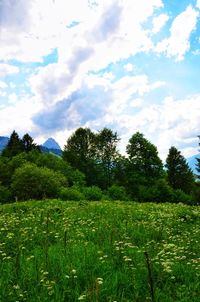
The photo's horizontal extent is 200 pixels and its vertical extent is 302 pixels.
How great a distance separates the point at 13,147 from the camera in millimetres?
90625

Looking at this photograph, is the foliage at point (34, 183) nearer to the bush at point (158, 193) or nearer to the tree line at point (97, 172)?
the tree line at point (97, 172)

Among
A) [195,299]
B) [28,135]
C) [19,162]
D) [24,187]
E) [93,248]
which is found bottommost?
[195,299]

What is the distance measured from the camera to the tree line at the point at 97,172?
63.5m

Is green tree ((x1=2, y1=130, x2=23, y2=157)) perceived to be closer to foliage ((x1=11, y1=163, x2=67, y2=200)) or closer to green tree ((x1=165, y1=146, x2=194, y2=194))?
foliage ((x1=11, y1=163, x2=67, y2=200))

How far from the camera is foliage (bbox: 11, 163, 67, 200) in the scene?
62281 millimetres

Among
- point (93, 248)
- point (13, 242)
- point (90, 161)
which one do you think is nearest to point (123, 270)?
point (93, 248)

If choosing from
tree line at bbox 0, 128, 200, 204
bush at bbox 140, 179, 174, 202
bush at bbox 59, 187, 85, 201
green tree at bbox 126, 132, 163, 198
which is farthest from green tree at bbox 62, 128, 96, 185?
bush at bbox 59, 187, 85, 201

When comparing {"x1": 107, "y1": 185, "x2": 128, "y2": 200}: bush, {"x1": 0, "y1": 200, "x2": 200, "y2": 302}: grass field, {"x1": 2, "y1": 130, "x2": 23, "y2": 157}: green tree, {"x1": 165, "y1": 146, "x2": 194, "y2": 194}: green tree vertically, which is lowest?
{"x1": 0, "y1": 200, "x2": 200, "y2": 302}: grass field

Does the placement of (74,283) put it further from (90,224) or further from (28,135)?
(28,135)

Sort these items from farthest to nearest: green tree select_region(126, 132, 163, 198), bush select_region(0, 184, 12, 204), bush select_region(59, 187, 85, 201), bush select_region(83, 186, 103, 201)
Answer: green tree select_region(126, 132, 163, 198) → bush select_region(0, 184, 12, 204) → bush select_region(83, 186, 103, 201) → bush select_region(59, 187, 85, 201)

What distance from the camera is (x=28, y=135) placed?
3735 inches

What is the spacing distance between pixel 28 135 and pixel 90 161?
1700 cm

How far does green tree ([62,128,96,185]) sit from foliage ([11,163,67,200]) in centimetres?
2310

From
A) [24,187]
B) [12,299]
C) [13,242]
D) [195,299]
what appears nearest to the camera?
[12,299]
